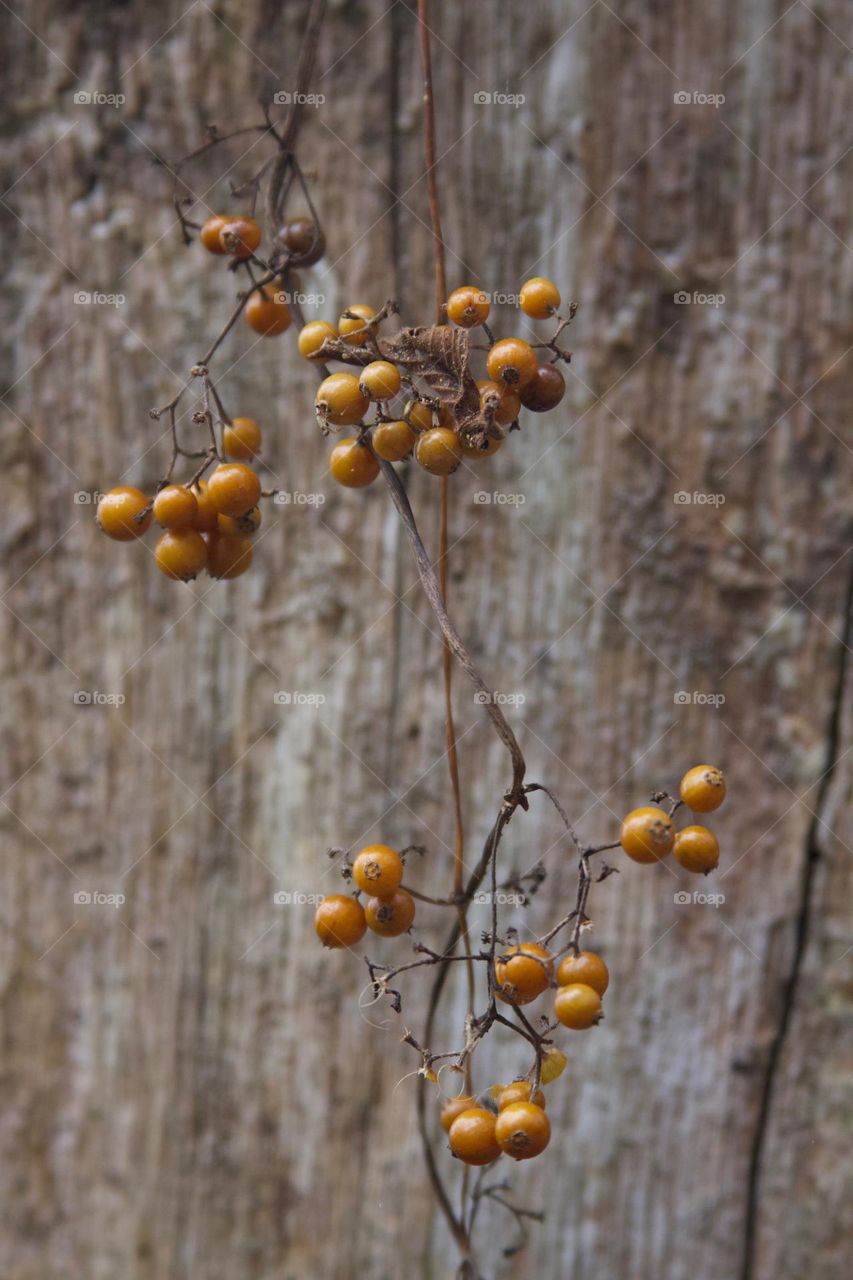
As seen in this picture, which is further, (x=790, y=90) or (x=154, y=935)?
(x=154, y=935)

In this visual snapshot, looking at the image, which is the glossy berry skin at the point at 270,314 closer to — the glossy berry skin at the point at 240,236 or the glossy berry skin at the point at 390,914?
the glossy berry skin at the point at 240,236

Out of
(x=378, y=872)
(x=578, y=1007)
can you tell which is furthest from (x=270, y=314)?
(x=578, y=1007)

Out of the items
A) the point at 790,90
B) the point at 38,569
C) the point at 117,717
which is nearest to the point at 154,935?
the point at 117,717

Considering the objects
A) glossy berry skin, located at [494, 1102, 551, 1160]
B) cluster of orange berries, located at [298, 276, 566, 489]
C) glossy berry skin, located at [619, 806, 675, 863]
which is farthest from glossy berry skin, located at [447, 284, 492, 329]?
glossy berry skin, located at [494, 1102, 551, 1160]

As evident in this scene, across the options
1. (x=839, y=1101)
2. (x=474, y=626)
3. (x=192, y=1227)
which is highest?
(x=474, y=626)

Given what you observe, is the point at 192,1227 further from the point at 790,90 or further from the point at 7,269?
the point at 790,90

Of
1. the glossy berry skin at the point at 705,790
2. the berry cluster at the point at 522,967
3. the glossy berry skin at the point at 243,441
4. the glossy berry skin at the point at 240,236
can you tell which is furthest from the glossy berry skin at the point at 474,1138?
the glossy berry skin at the point at 240,236

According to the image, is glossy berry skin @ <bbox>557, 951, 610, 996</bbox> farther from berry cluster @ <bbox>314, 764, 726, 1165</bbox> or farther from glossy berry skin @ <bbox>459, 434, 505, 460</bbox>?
glossy berry skin @ <bbox>459, 434, 505, 460</bbox>
